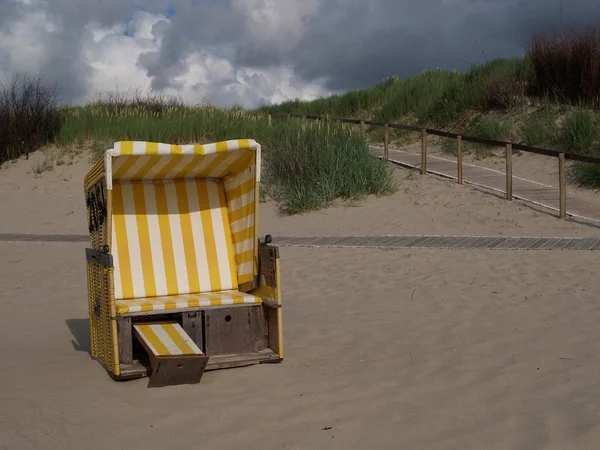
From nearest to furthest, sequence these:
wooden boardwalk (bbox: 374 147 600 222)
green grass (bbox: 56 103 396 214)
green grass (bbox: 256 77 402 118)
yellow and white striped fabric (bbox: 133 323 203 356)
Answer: yellow and white striped fabric (bbox: 133 323 203 356) < wooden boardwalk (bbox: 374 147 600 222) < green grass (bbox: 56 103 396 214) < green grass (bbox: 256 77 402 118)

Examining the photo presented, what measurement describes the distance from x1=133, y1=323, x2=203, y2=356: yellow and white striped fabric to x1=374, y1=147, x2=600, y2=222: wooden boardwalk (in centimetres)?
901

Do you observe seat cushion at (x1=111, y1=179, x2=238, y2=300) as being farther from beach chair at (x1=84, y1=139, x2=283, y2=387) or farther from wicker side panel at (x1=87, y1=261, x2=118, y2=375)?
wicker side panel at (x1=87, y1=261, x2=118, y2=375)

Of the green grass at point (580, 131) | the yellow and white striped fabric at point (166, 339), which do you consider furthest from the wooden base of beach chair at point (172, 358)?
the green grass at point (580, 131)

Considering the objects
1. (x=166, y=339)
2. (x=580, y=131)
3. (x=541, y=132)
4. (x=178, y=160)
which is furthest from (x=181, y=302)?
(x=541, y=132)

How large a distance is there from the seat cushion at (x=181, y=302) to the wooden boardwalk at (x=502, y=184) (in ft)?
27.6

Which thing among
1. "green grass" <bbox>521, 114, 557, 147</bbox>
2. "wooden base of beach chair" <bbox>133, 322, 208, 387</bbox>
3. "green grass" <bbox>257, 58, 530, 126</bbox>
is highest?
"green grass" <bbox>257, 58, 530, 126</bbox>

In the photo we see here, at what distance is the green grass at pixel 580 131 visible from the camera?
17.7 m

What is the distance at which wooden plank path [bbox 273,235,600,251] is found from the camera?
437 inches

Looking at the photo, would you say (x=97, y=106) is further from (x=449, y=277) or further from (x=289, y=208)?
(x=449, y=277)

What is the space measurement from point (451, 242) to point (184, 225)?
5901mm

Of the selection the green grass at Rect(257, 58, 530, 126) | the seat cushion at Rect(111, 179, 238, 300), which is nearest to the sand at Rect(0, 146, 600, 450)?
Result: the seat cushion at Rect(111, 179, 238, 300)

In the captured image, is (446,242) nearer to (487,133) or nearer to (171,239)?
(171,239)

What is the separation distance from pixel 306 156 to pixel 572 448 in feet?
43.0

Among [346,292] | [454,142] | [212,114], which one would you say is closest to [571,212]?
[346,292]
